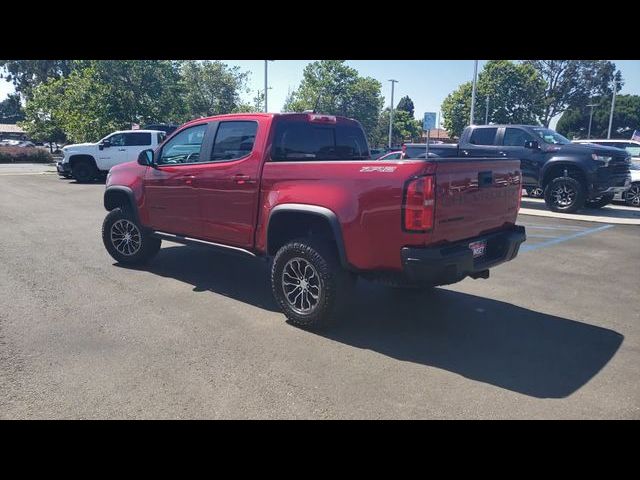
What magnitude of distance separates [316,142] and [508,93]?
55.2 m

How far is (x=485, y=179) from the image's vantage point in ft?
14.2

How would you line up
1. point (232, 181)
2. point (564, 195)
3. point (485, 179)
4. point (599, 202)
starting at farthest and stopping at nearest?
point (599, 202) < point (564, 195) < point (232, 181) < point (485, 179)

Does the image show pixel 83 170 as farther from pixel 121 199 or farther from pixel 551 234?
pixel 551 234

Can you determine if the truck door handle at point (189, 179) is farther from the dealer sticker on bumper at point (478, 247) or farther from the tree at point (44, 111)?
the tree at point (44, 111)

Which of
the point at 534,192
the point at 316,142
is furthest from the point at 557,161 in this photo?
the point at 316,142

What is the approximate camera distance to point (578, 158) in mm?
11594

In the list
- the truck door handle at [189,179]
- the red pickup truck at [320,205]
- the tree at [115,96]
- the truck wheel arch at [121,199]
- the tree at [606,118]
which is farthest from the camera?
the tree at [606,118]

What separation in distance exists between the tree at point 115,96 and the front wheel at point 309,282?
25.0m

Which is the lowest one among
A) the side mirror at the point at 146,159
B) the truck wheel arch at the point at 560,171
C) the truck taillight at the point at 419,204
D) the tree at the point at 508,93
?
the truck wheel arch at the point at 560,171

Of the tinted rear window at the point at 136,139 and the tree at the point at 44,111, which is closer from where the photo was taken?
the tinted rear window at the point at 136,139

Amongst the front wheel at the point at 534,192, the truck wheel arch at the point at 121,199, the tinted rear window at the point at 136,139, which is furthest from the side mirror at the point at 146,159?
the tinted rear window at the point at 136,139

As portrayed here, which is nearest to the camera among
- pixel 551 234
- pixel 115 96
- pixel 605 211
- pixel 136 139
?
pixel 551 234

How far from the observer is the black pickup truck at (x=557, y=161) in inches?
451
